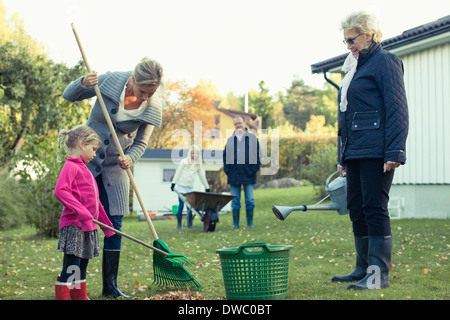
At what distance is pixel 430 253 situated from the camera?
5.92 m

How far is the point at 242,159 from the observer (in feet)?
31.2

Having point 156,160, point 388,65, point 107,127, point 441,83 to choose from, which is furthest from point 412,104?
point 156,160

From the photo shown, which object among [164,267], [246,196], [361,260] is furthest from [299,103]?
[164,267]

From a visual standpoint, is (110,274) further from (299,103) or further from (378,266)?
(299,103)

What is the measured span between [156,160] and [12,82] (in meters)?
5.56

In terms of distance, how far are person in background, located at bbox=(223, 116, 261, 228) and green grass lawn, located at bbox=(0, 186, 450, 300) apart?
2.31 ft

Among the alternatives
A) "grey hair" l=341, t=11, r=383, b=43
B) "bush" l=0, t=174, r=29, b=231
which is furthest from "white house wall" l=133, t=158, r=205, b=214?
"grey hair" l=341, t=11, r=383, b=43

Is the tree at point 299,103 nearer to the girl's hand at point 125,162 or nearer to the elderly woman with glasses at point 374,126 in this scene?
the elderly woman with glasses at point 374,126

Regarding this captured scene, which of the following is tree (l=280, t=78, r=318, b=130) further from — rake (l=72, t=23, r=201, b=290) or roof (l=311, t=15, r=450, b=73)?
rake (l=72, t=23, r=201, b=290)

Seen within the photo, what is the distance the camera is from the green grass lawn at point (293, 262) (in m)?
4.11

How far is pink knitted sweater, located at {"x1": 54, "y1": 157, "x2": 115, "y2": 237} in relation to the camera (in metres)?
3.64

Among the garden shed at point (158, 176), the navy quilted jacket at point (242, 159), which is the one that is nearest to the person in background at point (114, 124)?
the navy quilted jacket at point (242, 159)

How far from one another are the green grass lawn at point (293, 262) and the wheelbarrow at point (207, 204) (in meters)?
0.30
